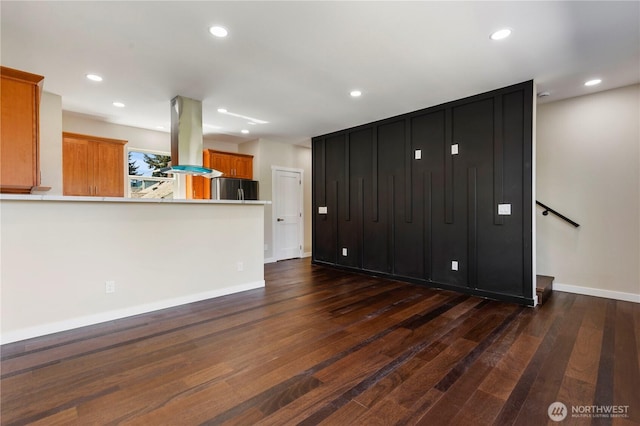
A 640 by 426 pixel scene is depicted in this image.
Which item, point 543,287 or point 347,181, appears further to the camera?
point 347,181

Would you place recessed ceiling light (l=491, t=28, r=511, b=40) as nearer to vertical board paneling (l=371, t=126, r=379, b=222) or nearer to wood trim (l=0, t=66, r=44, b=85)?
vertical board paneling (l=371, t=126, r=379, b=222)

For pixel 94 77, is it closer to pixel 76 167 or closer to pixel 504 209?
pixel 76 167

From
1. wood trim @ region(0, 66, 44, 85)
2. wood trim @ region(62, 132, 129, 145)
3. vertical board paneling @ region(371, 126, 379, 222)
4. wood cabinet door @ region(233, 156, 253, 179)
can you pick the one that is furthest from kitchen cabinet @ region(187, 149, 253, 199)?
wood trim @ region(0, 66, 44, 85)

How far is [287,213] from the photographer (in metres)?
7.07

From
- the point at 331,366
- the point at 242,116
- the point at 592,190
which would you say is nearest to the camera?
the point at 331,366

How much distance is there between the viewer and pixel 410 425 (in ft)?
5.19

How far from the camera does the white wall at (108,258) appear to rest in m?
2.66

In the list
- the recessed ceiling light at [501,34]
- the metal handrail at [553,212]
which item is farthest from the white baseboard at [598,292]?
the recessed ceiling light at [501,34]

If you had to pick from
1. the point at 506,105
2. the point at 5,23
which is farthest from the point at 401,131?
the point at 5,23

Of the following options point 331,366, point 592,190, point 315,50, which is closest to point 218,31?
point 315,50

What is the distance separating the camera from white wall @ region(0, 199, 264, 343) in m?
2.66

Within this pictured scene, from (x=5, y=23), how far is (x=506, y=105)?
16.6 feet

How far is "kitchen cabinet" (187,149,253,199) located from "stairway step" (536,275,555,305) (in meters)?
5.44

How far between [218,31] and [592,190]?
4.82 meters
